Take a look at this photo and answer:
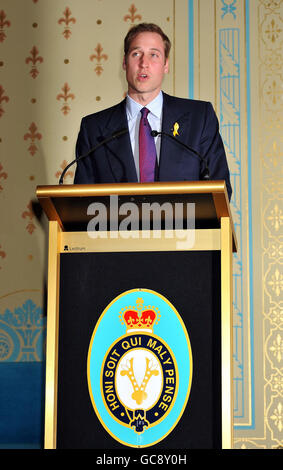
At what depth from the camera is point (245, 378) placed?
3.15 m

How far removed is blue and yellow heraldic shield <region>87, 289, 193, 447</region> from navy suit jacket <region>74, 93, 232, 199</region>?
0.80 m

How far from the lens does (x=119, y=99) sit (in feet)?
11.2

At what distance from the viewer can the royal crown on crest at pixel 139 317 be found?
1.99 metres

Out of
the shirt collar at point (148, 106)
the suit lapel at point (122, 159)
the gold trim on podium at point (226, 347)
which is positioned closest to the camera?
the gold trim on podium at point (226, 347)

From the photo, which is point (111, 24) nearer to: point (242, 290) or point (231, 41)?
point (231, 41)

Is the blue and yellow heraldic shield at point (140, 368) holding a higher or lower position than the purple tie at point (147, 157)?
lower

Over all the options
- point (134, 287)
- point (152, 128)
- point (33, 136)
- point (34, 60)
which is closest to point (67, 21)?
point (34, 60)

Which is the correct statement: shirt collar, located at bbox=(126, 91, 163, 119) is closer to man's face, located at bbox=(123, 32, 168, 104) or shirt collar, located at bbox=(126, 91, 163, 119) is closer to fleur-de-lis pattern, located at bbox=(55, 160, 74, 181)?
man's face, located at bbox=(123, 32, 168, 104)

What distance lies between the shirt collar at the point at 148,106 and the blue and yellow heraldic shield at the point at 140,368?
48.4 inches

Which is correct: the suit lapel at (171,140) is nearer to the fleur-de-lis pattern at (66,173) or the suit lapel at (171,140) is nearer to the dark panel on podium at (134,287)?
the fleur-de-lis pattern at (66,173)

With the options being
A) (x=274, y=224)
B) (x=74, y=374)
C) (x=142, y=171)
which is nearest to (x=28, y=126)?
(x=142, y=171)

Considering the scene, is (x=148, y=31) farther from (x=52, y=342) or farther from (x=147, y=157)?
(x=52, y=342)

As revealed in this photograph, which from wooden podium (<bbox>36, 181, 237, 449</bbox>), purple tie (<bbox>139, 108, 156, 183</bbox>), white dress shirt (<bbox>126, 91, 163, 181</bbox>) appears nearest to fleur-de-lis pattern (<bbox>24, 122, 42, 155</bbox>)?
white dress shirt (<bbox>126, 91, 163, 181</bbox>)

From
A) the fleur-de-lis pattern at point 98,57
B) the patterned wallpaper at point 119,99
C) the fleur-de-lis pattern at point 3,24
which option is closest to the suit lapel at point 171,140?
the patterned wallpaper at point 119,99
